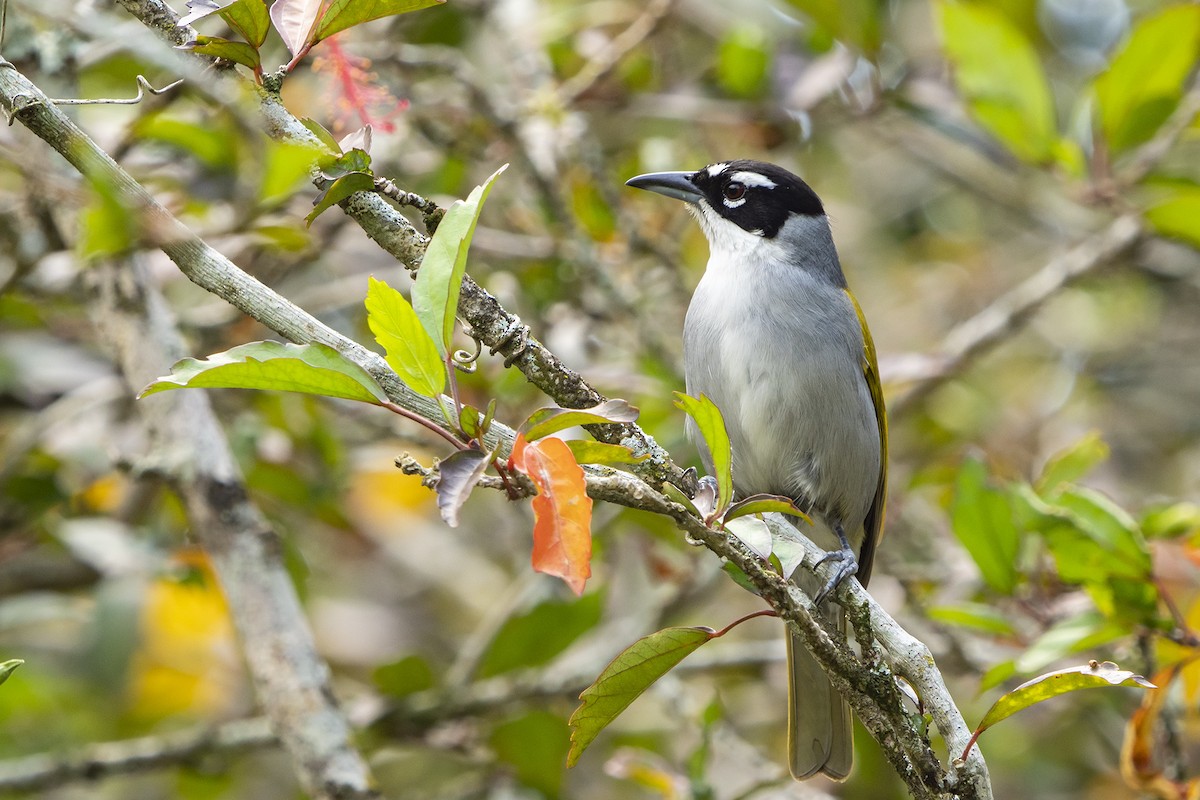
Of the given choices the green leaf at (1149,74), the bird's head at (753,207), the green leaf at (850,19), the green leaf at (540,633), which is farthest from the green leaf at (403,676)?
the green leaf at (1149,74)

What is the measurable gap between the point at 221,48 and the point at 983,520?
2.80 m

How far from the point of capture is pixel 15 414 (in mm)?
5051

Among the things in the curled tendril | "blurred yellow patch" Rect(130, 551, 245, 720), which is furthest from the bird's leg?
"blurred yellow patch" Rect(130, 551, 245, 720)

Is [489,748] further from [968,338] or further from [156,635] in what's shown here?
[968,338]

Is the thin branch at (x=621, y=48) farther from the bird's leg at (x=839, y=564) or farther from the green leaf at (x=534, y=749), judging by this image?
the green leaf at (x=534, y=749)

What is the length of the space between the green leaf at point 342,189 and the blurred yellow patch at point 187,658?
9.31 feet

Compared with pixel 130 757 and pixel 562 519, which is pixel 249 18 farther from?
pixel 130 757

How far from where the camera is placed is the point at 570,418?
220 cm

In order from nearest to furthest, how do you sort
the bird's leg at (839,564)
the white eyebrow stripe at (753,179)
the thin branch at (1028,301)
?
1. the bird's leg at (839,564)
2. the white eyebrow stripe at (753,179)
3. the thin branch at (1028,301)

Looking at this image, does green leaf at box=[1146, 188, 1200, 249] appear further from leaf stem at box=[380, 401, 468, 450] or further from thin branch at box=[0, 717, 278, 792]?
thin branch at box=[0, 717, 278, 792]

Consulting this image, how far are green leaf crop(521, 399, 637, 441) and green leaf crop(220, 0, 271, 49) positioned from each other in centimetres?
91

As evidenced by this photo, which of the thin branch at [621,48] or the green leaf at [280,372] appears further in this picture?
the thin branch at [621,48]

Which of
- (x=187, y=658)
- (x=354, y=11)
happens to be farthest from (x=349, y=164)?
(x=187, y=658)

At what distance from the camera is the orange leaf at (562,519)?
6.84 feet
